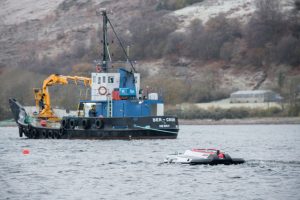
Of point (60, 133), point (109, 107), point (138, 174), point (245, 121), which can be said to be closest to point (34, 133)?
point (60, 133)

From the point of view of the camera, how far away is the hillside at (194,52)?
146250mm

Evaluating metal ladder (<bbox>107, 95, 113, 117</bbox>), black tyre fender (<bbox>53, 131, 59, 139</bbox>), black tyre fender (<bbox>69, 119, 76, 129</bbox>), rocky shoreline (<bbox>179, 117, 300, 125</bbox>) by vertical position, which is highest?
metal ladder (<bbox>107, 95, 113, 117</bbox>)

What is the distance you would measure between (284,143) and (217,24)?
102 metres

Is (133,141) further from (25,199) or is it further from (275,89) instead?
(275,89)

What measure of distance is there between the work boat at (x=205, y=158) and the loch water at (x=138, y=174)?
639 mm

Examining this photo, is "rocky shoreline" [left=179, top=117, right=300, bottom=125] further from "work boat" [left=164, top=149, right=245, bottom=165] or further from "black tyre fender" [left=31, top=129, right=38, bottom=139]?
"work boat" [left=164, top=149, right=245, bottom=165]

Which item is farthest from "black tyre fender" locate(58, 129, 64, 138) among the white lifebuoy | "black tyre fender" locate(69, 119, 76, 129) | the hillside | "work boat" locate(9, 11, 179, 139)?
the hillside

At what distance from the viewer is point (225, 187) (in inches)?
1731

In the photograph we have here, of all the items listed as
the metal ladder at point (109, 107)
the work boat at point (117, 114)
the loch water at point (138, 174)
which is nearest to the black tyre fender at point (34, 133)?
the work boat at point (117, 114)

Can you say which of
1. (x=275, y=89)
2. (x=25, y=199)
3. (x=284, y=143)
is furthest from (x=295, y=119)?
(x=25, y=199)

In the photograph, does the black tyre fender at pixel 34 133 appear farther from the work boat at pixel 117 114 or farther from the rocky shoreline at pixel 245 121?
the rocky shoreline at pixel 245 121

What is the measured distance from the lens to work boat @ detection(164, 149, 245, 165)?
2083 inches

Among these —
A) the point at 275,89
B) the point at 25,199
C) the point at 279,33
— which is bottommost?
the point at 25,199

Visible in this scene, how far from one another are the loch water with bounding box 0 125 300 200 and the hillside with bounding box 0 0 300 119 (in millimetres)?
65198
